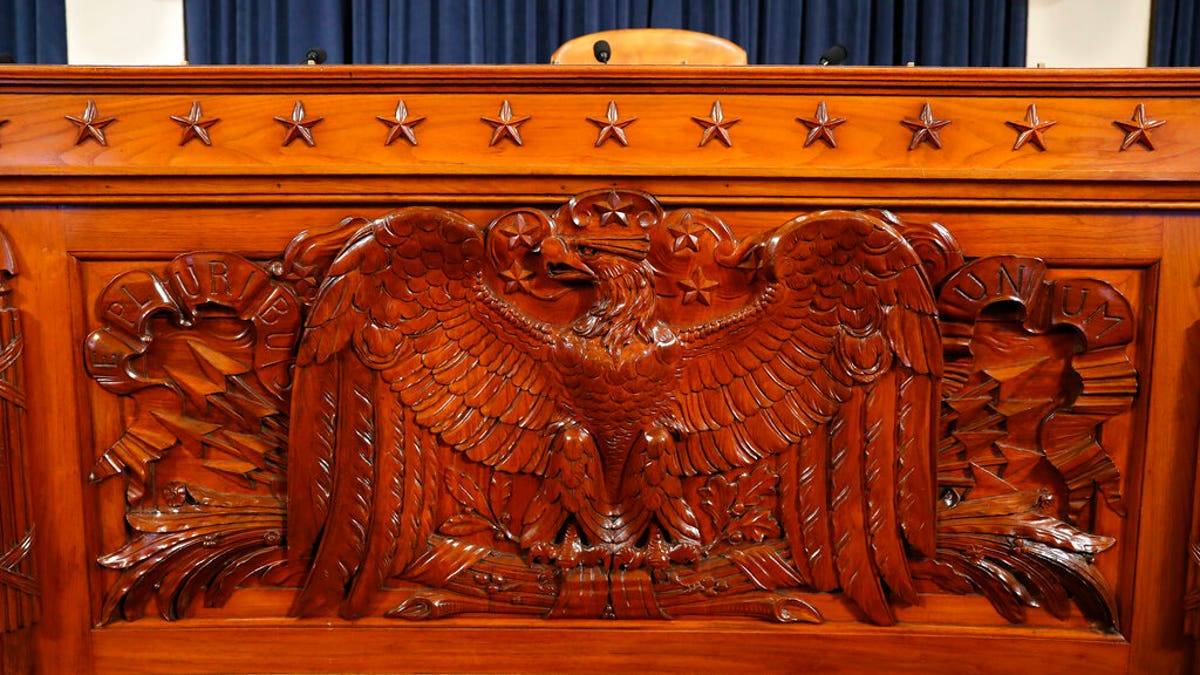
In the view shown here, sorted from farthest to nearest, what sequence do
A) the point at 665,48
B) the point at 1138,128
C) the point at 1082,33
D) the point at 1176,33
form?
the point at 1082,33
the point at 1176,33
the point at 665,48
the point at 1138,128

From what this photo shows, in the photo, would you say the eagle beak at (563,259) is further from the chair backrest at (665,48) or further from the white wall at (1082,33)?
the white wall at (1082,33)

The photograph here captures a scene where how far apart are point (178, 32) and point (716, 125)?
2.12 metres

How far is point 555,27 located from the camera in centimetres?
206

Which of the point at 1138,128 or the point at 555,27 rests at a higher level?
the point at 555,27

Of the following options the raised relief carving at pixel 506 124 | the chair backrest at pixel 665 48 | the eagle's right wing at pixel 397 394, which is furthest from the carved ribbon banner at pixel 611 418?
the chair backrest at pixel 665 48

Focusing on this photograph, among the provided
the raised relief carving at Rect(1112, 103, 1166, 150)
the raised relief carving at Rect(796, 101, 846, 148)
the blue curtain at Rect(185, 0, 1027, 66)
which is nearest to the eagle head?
the raised relief carving at Rect(796, 101, 846, 148)

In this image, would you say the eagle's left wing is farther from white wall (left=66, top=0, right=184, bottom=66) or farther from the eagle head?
white wall (left=66, top=0, right=184, bottom=66)

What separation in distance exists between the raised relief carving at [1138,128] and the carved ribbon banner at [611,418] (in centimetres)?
18

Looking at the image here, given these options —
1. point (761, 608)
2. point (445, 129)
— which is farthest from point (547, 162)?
point (761, 608)

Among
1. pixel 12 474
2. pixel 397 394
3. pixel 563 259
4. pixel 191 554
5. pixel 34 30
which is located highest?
pixel 34 30

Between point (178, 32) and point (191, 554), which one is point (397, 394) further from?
point (178, 32)

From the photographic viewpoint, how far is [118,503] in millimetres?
939

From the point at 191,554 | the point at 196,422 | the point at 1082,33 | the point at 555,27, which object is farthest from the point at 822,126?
the point at 1082,33

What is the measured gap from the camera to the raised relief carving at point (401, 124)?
88 centimetres
